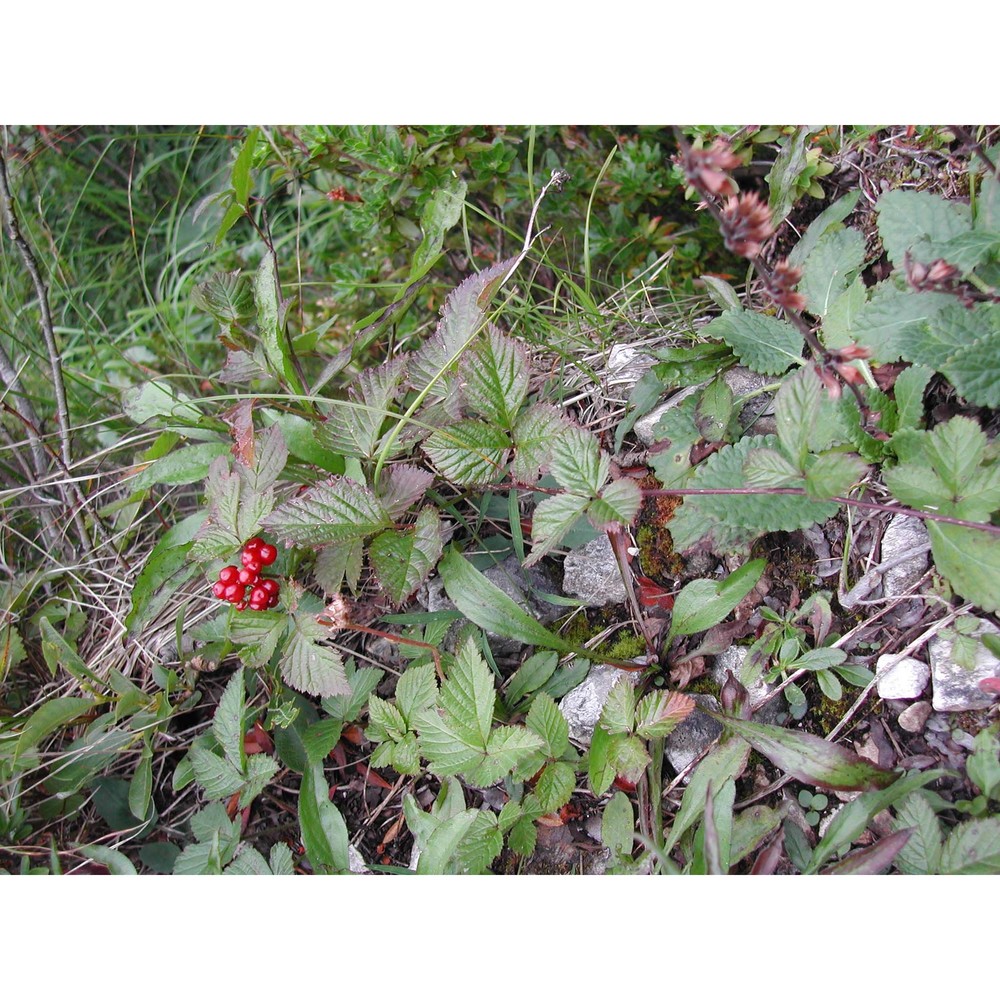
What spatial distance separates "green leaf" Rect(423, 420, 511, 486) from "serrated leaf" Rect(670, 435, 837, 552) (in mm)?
333

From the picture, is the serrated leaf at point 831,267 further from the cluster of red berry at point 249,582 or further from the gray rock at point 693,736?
the cluster of red berry at point 249,582

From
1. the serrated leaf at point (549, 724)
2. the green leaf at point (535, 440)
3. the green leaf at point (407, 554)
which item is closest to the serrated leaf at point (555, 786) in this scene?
the serrated leaf at point (549, 724)

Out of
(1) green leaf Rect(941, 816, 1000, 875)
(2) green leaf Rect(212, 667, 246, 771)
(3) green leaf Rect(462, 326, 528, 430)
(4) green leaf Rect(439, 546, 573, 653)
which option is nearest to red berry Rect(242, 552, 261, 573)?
(2) green leaf Rect(212, 667, 246, 771)

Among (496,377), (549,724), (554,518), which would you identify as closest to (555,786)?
(549,724)

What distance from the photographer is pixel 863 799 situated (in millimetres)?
1204

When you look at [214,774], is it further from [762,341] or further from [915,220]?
[915,220]

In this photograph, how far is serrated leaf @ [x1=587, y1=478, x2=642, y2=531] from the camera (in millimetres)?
1228

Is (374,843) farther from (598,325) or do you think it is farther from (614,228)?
(614,228)

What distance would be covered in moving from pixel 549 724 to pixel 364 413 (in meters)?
0.64

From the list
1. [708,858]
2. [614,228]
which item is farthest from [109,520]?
[708,858]

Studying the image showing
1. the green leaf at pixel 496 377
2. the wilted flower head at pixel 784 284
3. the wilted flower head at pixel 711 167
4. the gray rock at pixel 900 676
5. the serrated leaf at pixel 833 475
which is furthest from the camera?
the green leaf at pixel 496 377

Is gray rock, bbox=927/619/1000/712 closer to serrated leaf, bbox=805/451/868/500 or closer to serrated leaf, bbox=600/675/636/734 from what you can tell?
serrated leaf, bbox=805/451/868/500

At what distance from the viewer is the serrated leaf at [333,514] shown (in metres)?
1.38

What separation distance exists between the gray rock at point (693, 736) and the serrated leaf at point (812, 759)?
0.19 ft
